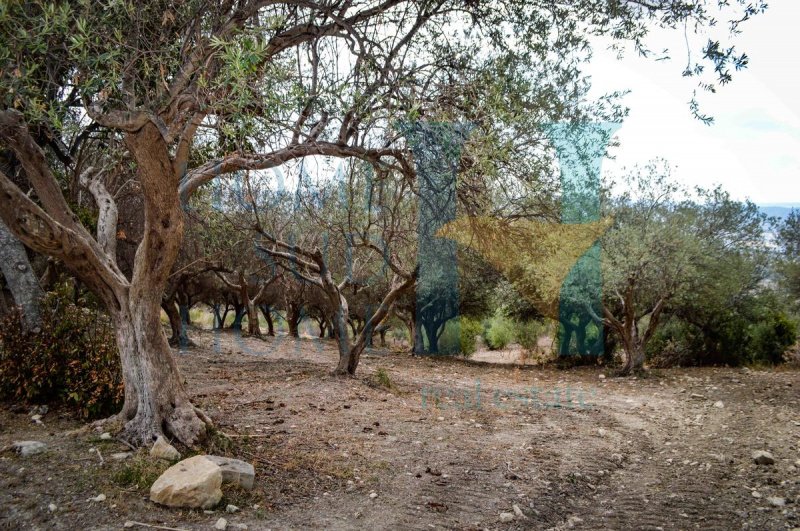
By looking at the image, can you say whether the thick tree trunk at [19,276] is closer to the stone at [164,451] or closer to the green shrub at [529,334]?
the stone at [164,451]

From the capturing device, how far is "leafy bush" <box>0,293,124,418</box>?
19.6ft

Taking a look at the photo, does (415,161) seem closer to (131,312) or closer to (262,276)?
(131,312)

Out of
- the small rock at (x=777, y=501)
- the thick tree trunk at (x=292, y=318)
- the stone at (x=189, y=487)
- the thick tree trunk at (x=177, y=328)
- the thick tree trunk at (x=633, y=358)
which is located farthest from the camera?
the thick tree trunk at (x=292, y=318)

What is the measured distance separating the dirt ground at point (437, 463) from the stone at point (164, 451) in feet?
0.40

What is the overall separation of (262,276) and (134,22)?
1578cm

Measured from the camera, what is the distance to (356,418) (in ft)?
24.4

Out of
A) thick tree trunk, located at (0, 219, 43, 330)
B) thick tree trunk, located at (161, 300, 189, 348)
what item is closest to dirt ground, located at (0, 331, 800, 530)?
thick tree trunk, located at (0, 219, 43, 330)

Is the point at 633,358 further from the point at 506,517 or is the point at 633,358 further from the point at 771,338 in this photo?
the point at 506,517

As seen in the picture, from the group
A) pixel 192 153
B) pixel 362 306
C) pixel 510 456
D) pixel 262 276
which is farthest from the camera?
pixel 362 306

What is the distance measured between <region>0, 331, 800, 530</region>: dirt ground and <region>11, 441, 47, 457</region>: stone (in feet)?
0.21

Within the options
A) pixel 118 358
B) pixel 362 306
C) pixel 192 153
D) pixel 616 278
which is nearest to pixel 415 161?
pixel 192 153

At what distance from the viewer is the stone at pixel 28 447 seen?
4.68m

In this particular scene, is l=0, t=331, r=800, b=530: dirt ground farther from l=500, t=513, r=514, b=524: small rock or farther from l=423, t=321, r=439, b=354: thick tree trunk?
l=423, t=321, r=439, b=354: thick tree trunk

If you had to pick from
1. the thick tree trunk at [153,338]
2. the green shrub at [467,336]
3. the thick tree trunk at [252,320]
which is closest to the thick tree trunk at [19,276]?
the thick tree trunk at [153,338]
